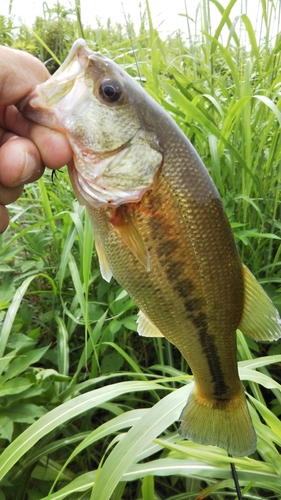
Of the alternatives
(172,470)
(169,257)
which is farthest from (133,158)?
(172,470)

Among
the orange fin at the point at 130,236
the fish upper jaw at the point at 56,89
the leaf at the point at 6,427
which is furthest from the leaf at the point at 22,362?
the fish upper jaw at the point at 56,89

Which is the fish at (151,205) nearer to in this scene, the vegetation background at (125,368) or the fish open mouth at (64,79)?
the fish open mouth at (64,79)

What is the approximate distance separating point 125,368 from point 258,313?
93 cm

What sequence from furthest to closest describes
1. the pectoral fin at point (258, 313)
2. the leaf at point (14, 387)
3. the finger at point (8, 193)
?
the leaf at point (14, 387), the finger at point (8, 193), the pectoral fin at point (258, 313)

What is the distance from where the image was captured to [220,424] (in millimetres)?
1047

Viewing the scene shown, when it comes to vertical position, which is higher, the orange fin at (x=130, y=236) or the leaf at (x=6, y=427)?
the orange fin at (x=130, y=236)

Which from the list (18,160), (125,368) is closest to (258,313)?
(18,160)

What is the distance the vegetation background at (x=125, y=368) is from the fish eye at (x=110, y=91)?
1.85 ft

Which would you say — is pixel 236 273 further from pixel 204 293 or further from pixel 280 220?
pixel 280 220

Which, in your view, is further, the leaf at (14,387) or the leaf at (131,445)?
the leaf at (14,387)

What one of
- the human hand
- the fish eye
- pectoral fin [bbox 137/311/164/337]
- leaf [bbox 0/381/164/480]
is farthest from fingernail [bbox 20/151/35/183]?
leaf [bbox 0/381/164/480]

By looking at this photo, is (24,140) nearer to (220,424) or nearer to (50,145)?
(50,145)

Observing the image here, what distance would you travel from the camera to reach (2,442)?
52.2 inches

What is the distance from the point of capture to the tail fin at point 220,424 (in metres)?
0.98
